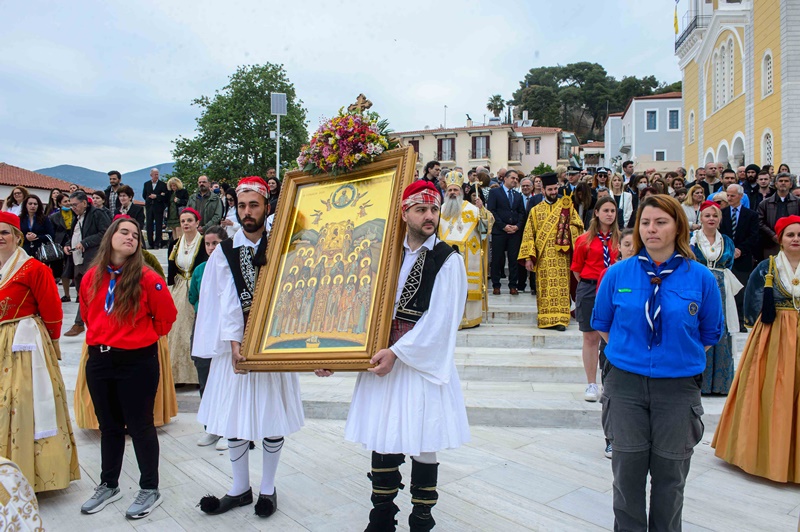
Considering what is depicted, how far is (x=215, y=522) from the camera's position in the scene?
405cm

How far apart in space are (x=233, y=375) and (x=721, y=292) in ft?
17.2

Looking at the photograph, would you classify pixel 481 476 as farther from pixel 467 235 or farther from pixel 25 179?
pixel 25 179

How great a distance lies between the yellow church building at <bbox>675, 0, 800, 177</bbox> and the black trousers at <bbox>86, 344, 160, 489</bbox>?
2493cm

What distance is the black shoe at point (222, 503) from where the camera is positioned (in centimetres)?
414

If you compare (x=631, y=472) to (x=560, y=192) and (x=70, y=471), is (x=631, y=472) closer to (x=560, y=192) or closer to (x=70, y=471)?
(x=70, y=471)

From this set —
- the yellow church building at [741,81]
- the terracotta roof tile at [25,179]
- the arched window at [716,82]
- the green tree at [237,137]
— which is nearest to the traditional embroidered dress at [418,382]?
the yellow church building at [741,81]

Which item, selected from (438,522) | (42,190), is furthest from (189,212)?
(42,190)

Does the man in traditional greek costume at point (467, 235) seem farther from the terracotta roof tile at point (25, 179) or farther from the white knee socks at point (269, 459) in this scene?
the terracotta roof tile at point (25, 179)

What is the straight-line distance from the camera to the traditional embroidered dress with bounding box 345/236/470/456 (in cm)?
332

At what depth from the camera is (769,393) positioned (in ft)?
15.9

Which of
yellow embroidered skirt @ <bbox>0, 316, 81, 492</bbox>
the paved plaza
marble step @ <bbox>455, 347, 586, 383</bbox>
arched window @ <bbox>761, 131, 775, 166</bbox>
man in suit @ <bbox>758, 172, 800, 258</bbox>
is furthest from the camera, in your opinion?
arched window @ <bbox>761, 131, 775, 166</bbox>

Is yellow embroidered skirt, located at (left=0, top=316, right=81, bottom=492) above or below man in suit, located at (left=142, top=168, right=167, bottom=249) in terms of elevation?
below

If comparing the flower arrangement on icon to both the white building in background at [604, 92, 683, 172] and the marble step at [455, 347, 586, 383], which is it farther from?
the white building in background at [604, 92, 683, 172]

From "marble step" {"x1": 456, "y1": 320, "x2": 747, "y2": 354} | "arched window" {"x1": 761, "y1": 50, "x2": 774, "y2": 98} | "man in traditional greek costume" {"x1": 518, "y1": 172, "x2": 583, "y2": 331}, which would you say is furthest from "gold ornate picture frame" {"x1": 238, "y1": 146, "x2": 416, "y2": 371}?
"arched window" {"x1": 761, "y1": 50, "x2": 774, "y2": 98}
